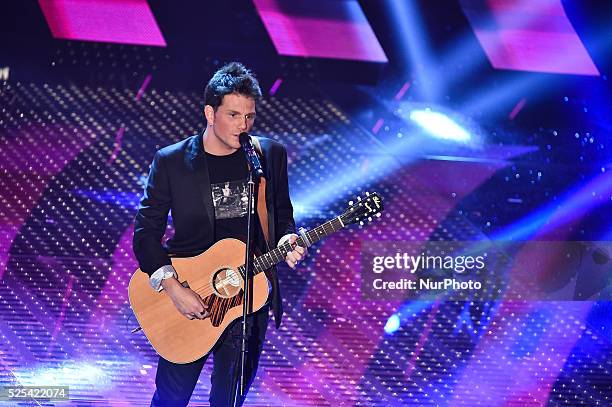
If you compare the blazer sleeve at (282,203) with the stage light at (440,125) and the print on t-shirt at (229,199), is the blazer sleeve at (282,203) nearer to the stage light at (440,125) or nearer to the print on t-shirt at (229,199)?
the print on t-shirt at (229,199)

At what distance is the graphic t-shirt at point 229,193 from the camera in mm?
3348

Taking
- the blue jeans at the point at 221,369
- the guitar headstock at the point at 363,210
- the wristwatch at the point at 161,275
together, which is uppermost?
the guitar headstock at the point at 363,210

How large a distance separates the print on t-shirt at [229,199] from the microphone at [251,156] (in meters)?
0.37

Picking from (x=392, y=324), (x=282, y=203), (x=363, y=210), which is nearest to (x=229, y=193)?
(x=282, y=203)

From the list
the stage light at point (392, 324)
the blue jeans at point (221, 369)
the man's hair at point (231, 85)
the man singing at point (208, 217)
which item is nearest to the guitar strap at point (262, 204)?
the man singing at point (208, 217)

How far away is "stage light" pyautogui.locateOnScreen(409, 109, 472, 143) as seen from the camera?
545 centimetres

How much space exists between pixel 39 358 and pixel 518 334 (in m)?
3.41

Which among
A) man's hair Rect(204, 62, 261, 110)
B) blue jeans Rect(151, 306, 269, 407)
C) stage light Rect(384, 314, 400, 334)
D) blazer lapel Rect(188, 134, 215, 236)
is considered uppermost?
man's hair Rect(204, 62, 261, 110)

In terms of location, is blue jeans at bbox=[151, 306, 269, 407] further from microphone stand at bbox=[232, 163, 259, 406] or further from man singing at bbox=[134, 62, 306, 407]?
microphone stand at bbox=[232, 163, 259, 406]

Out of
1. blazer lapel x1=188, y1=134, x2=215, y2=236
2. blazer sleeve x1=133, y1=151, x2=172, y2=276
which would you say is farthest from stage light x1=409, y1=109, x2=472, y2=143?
blazer sleeve x1=133, y1=151, x2=172, y2=276

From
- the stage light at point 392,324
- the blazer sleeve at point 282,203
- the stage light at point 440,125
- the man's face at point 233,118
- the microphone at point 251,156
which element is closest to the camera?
the microphone at point 251,156

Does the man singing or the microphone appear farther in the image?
the man singing

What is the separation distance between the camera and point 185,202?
339cm

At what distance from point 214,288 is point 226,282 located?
0.20 ft
